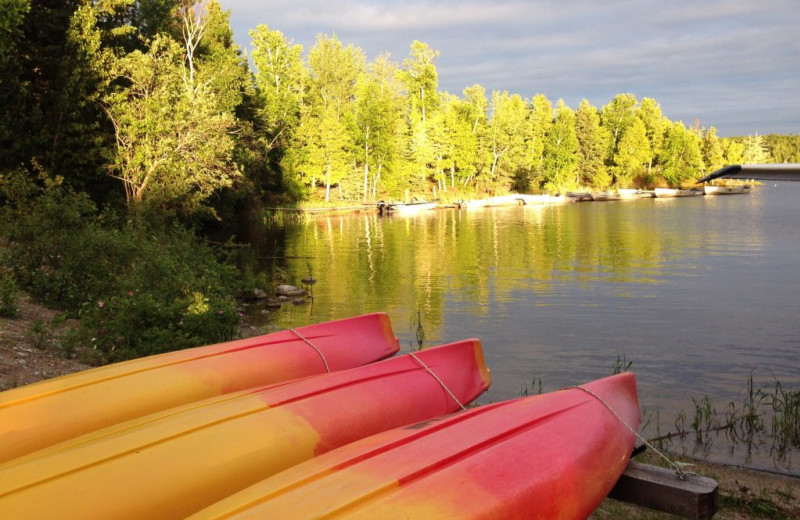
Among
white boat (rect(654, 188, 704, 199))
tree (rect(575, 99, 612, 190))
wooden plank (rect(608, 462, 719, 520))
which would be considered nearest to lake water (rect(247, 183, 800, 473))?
wooden plank (rect(608, 462, 719, 520))

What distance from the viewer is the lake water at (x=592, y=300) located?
10273 mm

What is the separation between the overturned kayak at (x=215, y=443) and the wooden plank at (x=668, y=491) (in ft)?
6.15

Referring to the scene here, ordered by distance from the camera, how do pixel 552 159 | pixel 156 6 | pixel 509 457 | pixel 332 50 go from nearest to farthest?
pixel 509 457 → pixel 156 6 → pixel 332 50 → pixel 552 159

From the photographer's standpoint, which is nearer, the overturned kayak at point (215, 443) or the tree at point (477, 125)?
the overturned kayak at point (215, 443)

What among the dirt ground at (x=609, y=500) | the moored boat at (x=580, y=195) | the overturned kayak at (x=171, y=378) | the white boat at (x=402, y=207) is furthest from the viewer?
the moored boat at (x=580, y=195)

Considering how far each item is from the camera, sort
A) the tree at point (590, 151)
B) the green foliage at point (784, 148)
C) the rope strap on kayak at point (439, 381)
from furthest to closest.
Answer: the green foliage at point (784, 148)
the tree at point (590, 151)
the rope strap on kayak at point (439, 381)

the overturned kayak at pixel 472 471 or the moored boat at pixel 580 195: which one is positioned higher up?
the moored boat at pixel 580 195

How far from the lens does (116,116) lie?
21.0 meters

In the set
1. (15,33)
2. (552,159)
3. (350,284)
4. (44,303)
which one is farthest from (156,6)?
(552,159)

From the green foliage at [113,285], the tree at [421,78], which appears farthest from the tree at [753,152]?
the green foliage at [113,285]

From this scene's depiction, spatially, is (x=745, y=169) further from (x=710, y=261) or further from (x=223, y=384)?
(x=710, y=261)

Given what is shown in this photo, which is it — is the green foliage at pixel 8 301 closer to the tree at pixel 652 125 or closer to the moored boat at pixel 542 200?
the moored boat at pixel 542 200

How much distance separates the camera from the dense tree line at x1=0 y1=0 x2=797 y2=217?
1983cm

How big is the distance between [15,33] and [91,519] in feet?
59.8
